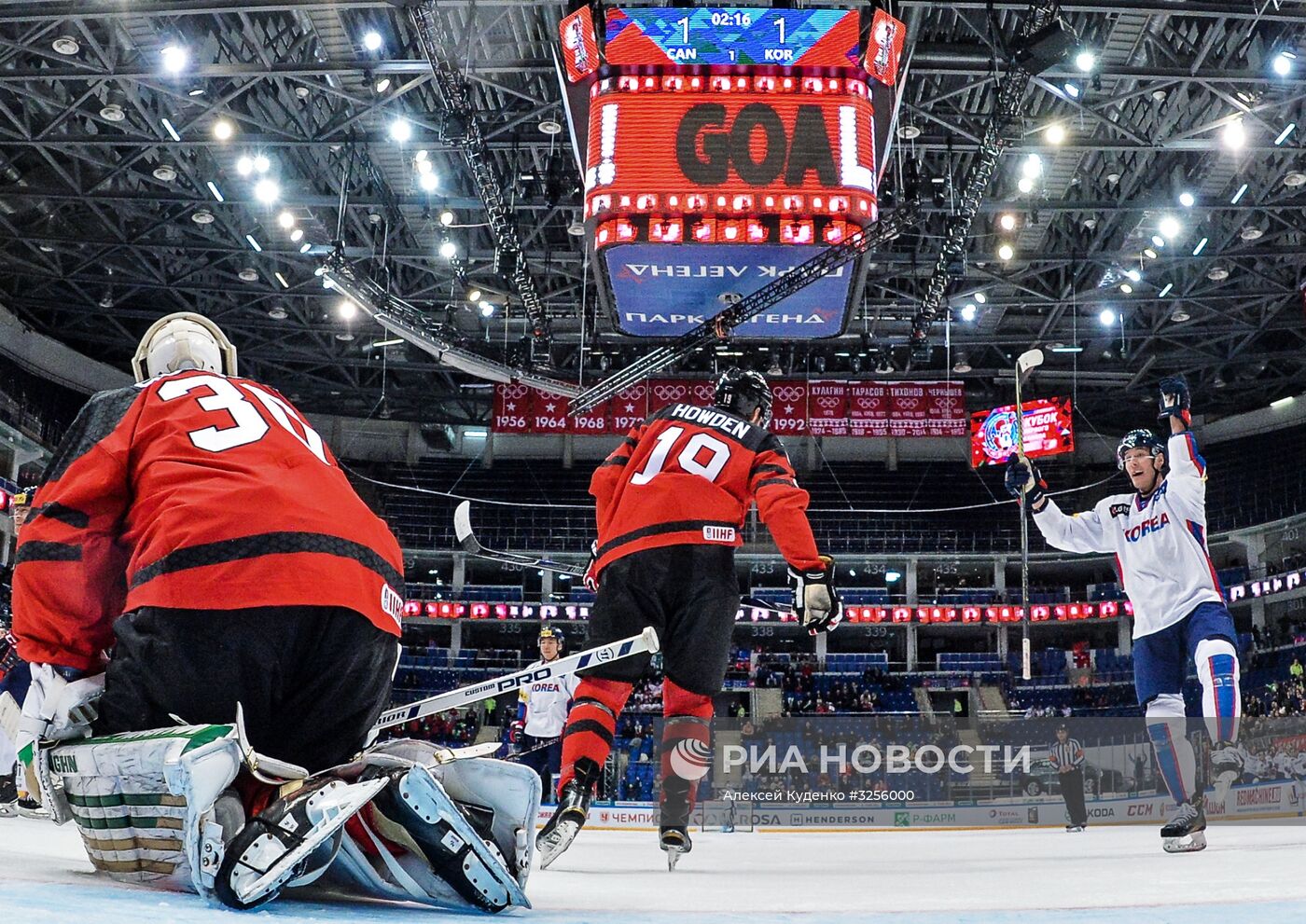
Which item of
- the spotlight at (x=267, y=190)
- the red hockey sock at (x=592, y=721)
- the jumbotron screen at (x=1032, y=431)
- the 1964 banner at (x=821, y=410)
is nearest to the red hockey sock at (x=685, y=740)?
the red hockey sock at (x=592, y=721)

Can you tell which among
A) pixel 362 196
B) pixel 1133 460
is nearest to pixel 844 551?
pixel 362 196

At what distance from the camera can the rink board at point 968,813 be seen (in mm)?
9195

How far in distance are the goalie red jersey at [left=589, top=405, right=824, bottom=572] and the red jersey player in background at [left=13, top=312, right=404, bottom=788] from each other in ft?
5.83

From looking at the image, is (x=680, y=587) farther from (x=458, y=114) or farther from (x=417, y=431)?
(x=417, y=431)

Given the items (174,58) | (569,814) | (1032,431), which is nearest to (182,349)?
(569,814)

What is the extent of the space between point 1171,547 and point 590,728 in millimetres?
2484

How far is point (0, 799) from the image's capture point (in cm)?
530

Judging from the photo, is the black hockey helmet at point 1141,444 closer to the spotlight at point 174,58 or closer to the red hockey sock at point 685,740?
the red hockey sock at point 685,740

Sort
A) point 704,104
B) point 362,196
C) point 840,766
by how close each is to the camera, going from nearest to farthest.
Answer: point 704,104
point 840,766
point 362,196

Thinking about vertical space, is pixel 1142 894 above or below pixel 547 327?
below

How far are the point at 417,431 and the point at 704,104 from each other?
76.0ft

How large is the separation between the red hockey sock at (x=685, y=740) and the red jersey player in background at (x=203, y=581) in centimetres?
175

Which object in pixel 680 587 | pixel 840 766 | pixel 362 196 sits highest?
pixel 362 196

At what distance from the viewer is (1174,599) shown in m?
4.34
